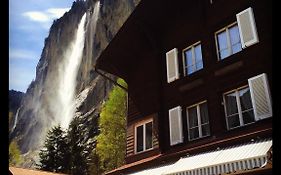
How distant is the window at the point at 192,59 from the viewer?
46.9 ft

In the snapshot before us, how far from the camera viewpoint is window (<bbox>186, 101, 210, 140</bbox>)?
Answer: 13008 mm

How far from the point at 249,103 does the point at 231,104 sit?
84 cm

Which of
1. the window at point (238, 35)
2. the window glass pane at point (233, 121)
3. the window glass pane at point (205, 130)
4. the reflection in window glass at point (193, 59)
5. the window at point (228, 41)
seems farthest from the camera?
the reflection in window glass at point (193, 59)

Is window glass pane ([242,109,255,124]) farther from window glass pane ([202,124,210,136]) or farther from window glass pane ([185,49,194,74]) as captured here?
window glass pane ([185,49,194,74])

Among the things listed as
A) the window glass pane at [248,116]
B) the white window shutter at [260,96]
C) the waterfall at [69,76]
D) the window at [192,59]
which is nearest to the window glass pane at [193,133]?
the window glass pane at [248,116]

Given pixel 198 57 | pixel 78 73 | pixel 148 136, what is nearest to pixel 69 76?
pixel 78 73

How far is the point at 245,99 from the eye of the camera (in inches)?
461

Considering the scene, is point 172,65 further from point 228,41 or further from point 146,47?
point 228,41

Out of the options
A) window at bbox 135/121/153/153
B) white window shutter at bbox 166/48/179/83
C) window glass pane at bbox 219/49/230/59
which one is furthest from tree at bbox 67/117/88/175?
window glass pane at bbox 219/49/230/59

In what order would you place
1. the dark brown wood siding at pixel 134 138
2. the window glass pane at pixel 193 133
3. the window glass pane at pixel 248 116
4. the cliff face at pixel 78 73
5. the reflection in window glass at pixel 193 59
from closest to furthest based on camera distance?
the window glass pane at pixel 248 116, the window glass pane at pixel 193 133, the reflection in window glass at pixel 193 59, the dark brown wood siding at pixel 134 138, the cliff face at pixel 78 73

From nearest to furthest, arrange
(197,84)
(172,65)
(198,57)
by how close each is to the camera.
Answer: (197,84)
(198,57)
(172,65)

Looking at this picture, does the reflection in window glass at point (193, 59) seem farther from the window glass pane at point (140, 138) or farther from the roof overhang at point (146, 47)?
the window glass pane at point (140, 138)

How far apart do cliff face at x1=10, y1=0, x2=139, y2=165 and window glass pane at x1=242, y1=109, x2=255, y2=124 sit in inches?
1494

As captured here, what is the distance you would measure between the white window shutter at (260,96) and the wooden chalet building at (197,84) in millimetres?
33
